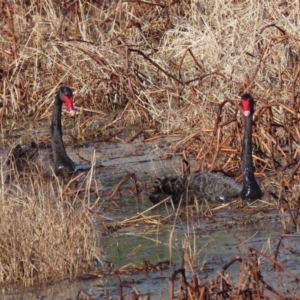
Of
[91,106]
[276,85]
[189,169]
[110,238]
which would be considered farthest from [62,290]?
[91,106]

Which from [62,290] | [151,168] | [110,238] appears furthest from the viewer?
[151,168]

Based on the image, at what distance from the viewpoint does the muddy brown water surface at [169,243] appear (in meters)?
6.77

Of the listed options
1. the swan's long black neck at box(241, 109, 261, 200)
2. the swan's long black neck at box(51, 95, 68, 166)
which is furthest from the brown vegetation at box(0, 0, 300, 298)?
the swan's long black neck at box(51, 95, 68, 166)

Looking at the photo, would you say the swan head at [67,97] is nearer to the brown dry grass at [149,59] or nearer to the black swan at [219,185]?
the brown dry grass at [149,59]

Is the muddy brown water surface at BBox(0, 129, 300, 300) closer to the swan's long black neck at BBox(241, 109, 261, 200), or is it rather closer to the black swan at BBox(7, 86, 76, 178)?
the swan's long black neck at BBox(241, 109, 261, 200)

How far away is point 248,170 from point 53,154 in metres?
2.75

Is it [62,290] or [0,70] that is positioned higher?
[0,70]

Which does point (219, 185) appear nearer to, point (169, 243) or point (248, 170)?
point (248, 170)

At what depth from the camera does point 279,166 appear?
9961 mm

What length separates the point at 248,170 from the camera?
9242 millimetres

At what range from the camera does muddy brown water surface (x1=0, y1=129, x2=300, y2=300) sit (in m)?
6.77

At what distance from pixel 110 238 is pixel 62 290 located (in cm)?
136

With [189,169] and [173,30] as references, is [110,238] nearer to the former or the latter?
[189,169]

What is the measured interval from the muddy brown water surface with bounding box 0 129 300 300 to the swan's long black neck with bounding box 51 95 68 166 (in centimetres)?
62
